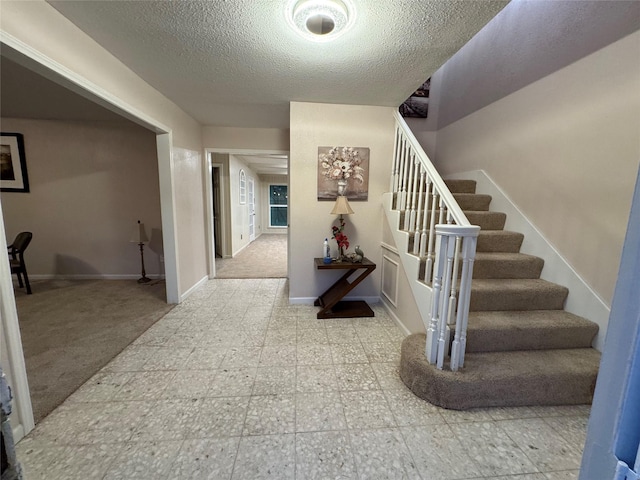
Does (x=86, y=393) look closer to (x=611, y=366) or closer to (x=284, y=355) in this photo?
(x=284, y=355)

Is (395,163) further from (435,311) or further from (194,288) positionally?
(194,288)

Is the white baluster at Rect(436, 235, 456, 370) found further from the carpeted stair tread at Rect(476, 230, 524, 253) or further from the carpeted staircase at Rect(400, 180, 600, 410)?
the carpeted stair tread at Rect(476, 230, 524, 253)

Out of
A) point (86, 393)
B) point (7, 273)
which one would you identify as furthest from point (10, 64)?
point (86, 393)

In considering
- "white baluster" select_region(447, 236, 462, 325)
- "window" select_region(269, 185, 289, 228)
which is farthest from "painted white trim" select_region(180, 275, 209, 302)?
"window" select_region(269, 185, 289, 228)

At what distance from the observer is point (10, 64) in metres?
1.97

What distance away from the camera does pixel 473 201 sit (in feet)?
8.98

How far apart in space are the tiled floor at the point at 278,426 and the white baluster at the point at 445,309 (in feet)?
1.10

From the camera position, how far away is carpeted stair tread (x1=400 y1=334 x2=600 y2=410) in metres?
1.50

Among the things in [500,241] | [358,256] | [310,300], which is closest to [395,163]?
[358,256]

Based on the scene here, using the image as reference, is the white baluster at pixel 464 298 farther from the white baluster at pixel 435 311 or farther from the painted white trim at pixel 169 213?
the painted white trim at pixel 169 213

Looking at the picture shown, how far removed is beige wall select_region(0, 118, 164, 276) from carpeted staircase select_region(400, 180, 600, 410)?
4.16m

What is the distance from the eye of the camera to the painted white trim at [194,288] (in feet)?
10.2

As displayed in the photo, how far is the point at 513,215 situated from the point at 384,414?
7.48ft

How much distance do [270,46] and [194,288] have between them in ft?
9.69
